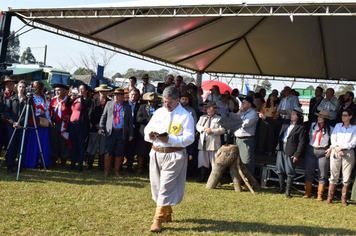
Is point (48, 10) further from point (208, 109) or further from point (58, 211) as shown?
point (58, 211)

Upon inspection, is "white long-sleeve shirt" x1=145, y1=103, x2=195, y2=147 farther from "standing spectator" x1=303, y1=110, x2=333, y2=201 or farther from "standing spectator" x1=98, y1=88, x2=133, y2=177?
"standing spectator" x1=303, y1=110, x2=333, y2=201

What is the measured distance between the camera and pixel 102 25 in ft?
29.5

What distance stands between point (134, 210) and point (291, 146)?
11.2 feet

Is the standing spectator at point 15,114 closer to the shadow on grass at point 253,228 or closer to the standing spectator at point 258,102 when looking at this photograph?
the shadow on grass at point 253,228

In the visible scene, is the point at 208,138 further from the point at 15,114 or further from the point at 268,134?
the point at 15,114

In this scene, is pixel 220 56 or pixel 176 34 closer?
pixel 176 34

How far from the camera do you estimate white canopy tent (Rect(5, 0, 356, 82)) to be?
7008mm

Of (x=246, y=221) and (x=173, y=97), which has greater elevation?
(x=173, y=97)

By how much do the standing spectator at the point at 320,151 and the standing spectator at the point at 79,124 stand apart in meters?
4.83

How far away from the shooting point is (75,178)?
7.00m

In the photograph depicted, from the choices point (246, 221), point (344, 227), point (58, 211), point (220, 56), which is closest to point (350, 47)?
point (220, 56)

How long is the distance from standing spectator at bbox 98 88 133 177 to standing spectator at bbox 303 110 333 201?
148 inches

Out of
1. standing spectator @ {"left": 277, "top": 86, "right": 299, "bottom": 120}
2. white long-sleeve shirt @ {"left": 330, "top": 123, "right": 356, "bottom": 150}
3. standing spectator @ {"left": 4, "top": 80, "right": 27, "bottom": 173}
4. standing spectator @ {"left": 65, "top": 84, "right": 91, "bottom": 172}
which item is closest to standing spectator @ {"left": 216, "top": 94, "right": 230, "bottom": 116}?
standing spectator @ {"left": 277, "top": 86, "right": 299, "bottom": 120}

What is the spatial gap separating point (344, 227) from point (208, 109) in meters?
3.45
